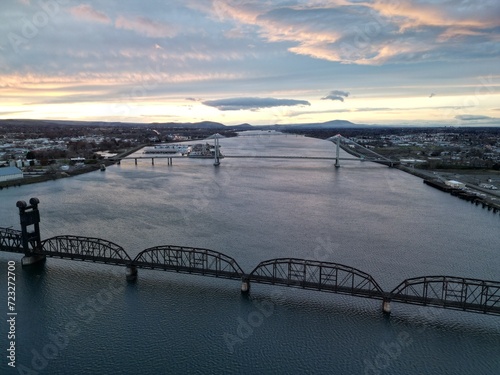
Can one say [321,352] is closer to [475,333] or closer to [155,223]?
[475,333]

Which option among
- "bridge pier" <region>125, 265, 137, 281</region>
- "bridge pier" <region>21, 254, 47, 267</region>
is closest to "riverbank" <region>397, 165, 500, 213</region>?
"bridge pier" <region>125, 265, 137, 281</region>

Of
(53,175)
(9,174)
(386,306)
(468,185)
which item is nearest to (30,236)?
(386,306)

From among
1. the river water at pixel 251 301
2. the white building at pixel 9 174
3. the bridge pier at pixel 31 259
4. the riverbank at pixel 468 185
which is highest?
the white building at pixel 9 174

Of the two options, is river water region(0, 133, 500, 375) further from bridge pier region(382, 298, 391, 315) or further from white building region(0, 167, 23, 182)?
white building region(0, 167, 23, 182)

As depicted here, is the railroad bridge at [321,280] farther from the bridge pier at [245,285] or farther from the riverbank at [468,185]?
the riverbank at [468,185]

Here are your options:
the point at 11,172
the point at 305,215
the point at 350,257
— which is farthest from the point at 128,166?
the point at 350,257

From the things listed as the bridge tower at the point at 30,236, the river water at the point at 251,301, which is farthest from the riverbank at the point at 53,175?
the bridge tower at the point at 30,236

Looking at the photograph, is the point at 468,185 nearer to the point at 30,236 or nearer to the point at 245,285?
the point at 245,285
